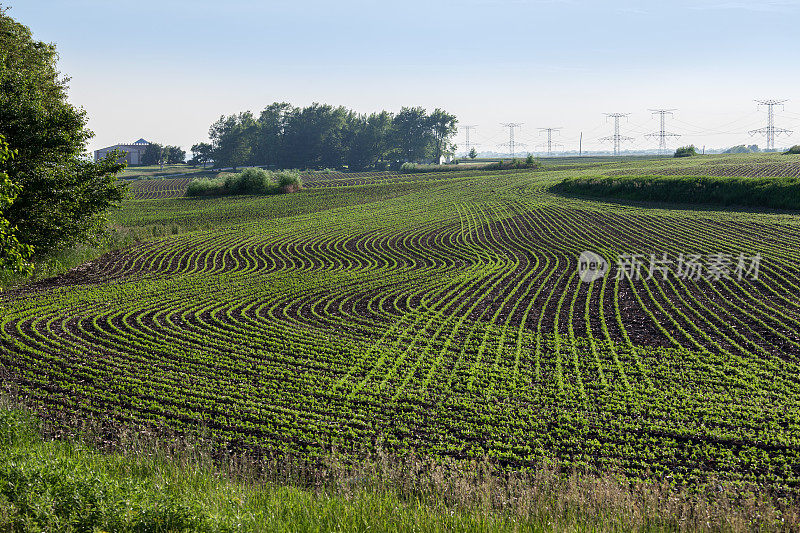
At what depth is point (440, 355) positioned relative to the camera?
51.7ft

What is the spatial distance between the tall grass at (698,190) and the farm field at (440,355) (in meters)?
14.5

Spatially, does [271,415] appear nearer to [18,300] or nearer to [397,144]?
[18,300]

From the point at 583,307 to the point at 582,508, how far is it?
13470 mm

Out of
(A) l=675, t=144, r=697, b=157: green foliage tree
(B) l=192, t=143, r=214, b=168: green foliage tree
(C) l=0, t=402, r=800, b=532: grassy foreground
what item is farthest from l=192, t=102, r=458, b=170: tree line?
(C) l=0, t=402, r=800, b=532: grassy foreground

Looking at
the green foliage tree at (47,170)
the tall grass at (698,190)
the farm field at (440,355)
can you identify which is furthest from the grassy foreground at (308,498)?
the tall grass at (698,190)

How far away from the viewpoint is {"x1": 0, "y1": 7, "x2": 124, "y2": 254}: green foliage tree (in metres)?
23.8

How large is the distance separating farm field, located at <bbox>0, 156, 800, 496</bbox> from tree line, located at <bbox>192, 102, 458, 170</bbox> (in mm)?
112582

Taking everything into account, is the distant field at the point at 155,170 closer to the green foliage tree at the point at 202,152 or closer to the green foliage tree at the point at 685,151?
the green foliage tree at the point at 202,152

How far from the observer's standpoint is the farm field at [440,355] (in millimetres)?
10992

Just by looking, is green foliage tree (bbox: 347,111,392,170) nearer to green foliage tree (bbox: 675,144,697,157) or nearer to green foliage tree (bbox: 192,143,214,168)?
green foliage tree (bbox: 192,143,214,168)

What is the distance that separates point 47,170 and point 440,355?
18.4 meters

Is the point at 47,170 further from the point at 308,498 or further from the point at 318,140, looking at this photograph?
the point at 318,140

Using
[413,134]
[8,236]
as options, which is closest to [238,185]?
[8,236]

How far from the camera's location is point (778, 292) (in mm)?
21922
